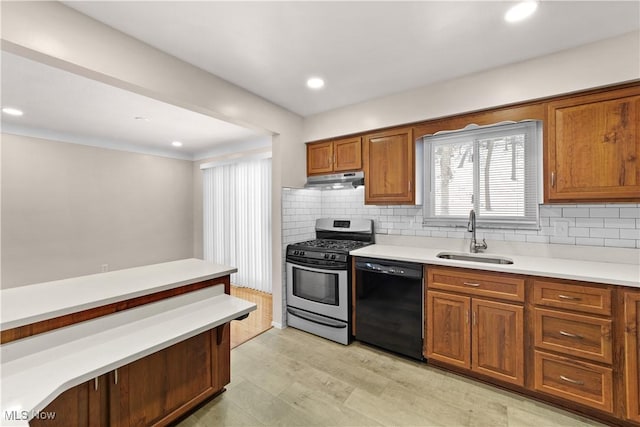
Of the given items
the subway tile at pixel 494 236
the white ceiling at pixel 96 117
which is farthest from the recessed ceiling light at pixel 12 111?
the subway tile at pixel 494 236

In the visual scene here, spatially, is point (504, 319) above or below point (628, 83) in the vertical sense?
below

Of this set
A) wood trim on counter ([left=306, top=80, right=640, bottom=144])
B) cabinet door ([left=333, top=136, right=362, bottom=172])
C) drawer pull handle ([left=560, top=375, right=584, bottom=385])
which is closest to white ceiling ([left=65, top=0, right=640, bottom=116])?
wood trim on counter ([left=306, top=80, right=640, bottom=144])

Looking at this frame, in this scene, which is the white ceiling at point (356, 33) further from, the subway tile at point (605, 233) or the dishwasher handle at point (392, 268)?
the dishwasher handle at point (392, 268)

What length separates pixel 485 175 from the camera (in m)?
2.54

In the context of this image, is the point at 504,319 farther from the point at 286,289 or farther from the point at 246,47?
the point at 246,47

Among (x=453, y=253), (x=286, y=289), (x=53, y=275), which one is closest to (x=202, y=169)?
(x=53, y=275)

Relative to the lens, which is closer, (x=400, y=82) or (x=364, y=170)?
(x=400, y=82)

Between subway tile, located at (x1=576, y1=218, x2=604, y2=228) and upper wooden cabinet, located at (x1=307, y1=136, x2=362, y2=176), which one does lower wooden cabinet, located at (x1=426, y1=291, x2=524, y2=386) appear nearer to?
subway tile, located at (x1=576, y1=218, x2=604, y2=228)

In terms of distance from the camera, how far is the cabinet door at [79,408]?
119 cm

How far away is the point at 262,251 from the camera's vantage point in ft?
15.2

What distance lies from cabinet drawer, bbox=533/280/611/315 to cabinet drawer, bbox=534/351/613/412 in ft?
1.21

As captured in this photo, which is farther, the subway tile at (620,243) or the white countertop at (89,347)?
the subway tile at (620,243)

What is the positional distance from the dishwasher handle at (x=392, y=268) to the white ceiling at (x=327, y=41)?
1.74 meters

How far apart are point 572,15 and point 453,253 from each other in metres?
1.88
